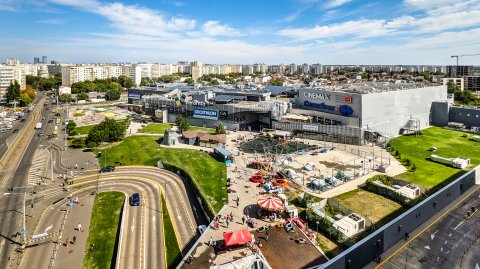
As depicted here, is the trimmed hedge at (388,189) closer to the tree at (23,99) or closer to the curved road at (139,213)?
the curved road at (139,213)

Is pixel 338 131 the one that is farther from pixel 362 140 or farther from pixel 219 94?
pixel 219 94

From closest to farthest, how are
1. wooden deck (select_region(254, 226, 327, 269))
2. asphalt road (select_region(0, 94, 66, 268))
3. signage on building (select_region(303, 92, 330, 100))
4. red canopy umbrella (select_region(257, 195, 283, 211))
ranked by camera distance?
1. wooden deck (select_region(254, 226, 327, 269))
2. asphalt road (select_region(0, 94, 66, 268))
3. red canopy umbrella (select_region(257, 195, 283, 211))
4. signage on building (select_region(303, 92, 330, 100))

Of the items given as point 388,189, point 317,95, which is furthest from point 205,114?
point 388,189

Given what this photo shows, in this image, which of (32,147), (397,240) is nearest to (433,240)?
(397,240)

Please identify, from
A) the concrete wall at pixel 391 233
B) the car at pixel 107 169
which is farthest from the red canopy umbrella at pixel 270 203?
the car at pixel 107 169

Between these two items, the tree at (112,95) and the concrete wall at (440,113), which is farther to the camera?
the tree at (112,95)

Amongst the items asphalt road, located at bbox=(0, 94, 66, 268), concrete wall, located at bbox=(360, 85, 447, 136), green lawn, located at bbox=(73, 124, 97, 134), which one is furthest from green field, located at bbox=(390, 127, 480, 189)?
green lawn, located at bbox=(73, 124, 97, 134)

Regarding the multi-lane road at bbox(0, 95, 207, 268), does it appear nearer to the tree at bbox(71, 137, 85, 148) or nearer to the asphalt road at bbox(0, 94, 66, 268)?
the asphalt road at bbox(0, 94, 66, 268)
